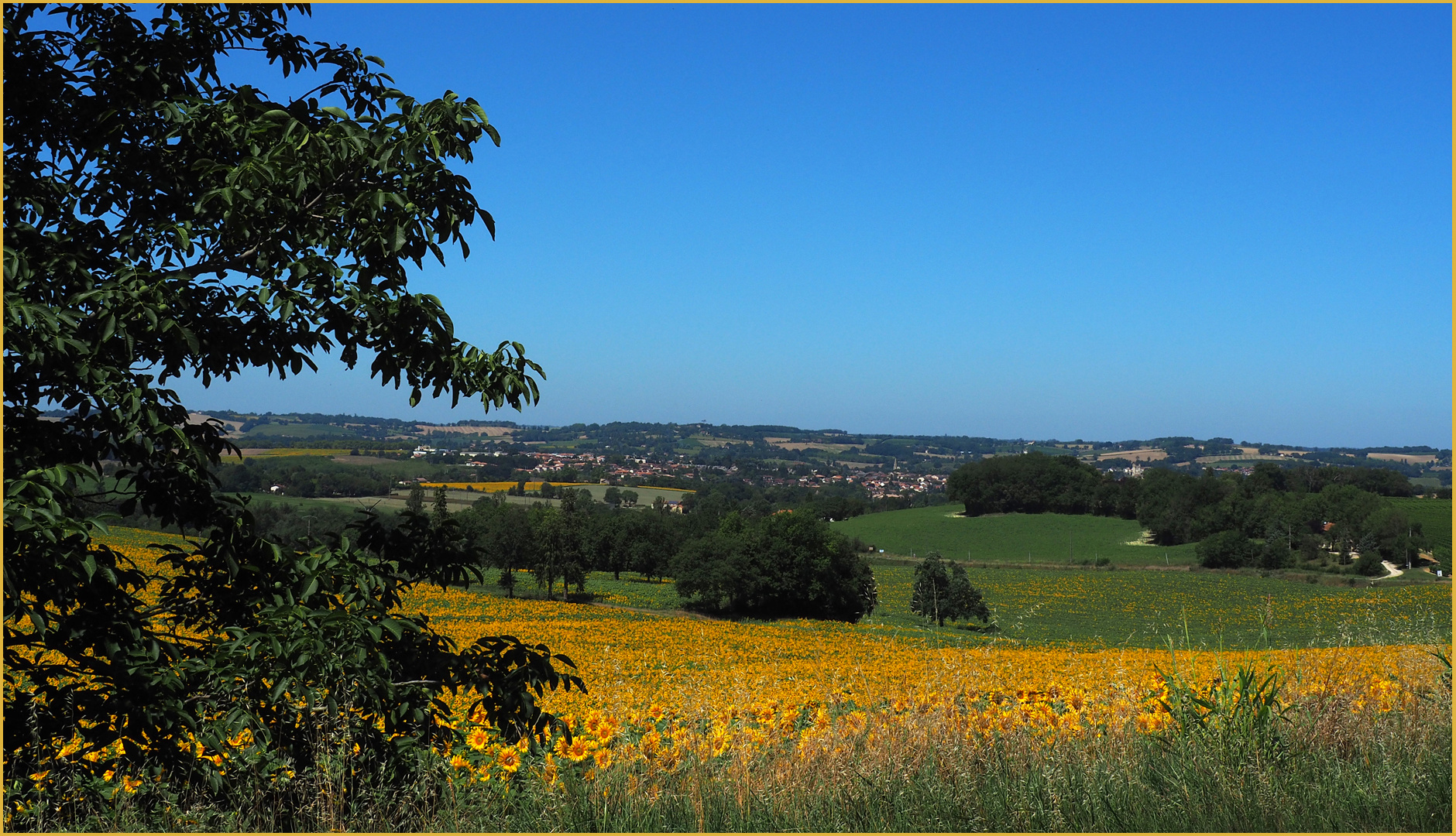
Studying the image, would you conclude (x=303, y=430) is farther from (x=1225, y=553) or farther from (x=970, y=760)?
(x=970, y=760)

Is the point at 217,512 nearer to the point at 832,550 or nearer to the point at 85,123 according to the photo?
the point at 85,123

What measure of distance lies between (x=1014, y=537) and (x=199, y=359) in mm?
92293

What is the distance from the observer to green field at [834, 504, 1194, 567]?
82812 millimetres

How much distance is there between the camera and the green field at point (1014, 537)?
82812 millimetres

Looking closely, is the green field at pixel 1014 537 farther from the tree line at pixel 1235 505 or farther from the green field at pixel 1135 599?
the green field at pixel 1135 599

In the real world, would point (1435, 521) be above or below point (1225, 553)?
above

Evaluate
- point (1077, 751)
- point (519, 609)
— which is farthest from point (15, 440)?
point (519, 609)

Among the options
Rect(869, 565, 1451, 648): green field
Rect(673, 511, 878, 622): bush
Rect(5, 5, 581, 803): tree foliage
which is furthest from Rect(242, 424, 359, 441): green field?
Rect(5, 5, 581, 803): tree foliage

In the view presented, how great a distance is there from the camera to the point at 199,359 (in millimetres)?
4301

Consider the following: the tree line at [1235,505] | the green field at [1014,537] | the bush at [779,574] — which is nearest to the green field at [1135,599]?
the bush at [779,574]

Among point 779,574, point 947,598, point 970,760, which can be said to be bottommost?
point 779,574

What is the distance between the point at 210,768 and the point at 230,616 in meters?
0.74

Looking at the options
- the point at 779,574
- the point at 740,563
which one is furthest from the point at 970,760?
the point at 779,574

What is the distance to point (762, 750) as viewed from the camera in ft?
16.7
